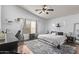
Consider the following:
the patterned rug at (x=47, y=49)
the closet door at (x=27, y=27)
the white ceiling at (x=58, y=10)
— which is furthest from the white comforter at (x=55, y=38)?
the white ceiling at (x=58, y=10)

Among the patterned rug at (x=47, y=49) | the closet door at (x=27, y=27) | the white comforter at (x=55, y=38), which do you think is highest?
the closet door at (x=27, y=27)

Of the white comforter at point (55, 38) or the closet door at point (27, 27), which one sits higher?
the closet door at point (27, 27)

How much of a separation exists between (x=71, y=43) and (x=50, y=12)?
700 millimetres

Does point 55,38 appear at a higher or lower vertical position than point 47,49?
higher

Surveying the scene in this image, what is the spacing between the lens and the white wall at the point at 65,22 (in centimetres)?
163

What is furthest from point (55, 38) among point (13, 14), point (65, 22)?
point (13, 14)

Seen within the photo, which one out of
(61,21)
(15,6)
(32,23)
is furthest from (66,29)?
(15,6)

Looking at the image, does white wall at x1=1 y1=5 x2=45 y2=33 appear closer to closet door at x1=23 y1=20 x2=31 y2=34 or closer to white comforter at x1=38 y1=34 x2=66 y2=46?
closet door at x1=23 y1=20 x2=31 y2=34

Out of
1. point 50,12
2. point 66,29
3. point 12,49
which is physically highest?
point 50,12

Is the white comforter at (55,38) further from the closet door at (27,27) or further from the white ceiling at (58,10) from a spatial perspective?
the white ceiling at (58,10)

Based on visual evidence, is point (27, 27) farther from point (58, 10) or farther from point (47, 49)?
point (58, 10)

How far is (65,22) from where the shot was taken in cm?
169
